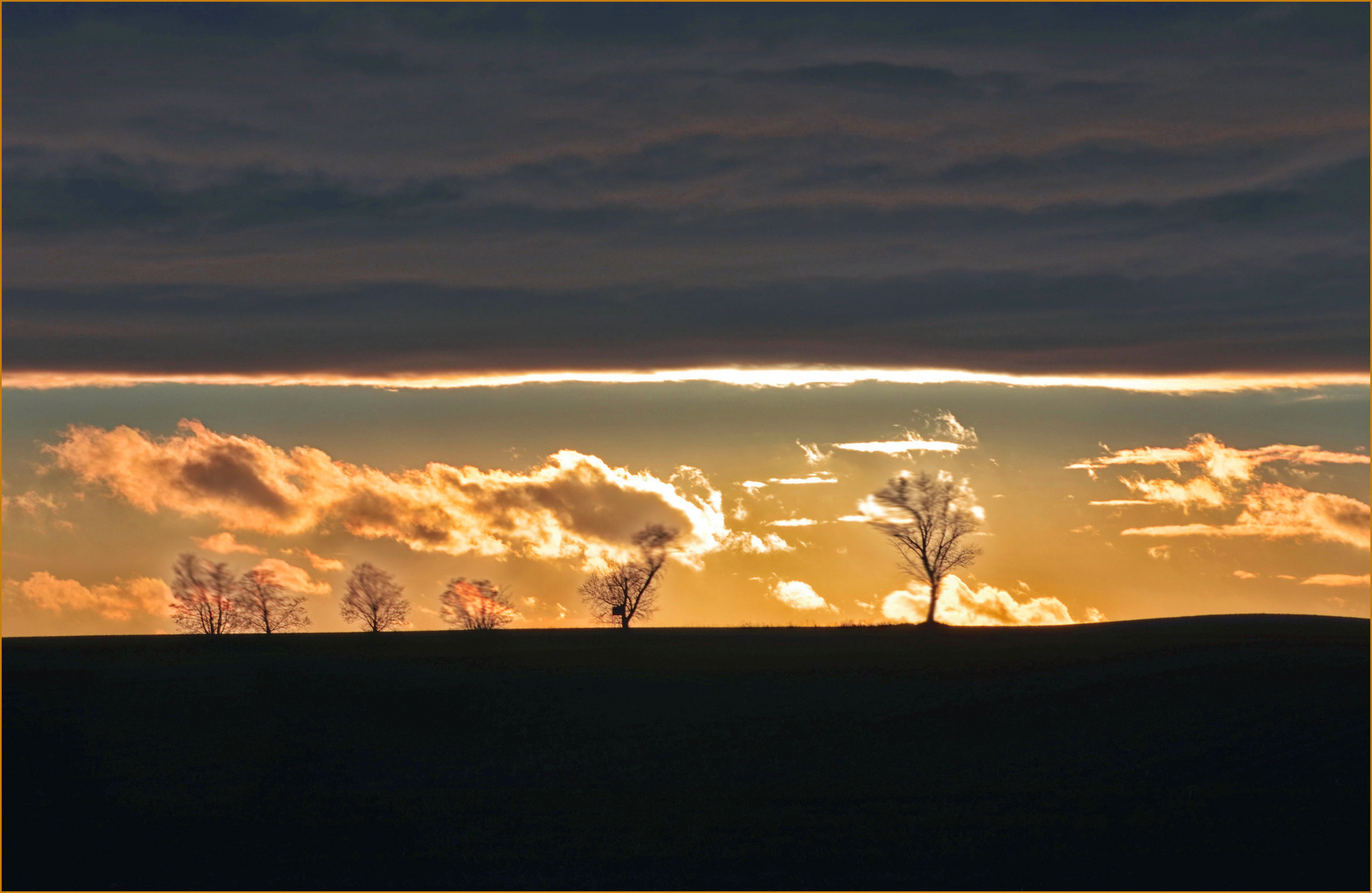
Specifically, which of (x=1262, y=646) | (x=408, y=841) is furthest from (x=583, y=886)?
(x=1262, y=646)

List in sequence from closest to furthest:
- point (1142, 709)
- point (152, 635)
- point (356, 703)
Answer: point (1142, 709), point (356, 703), point (152, 635)

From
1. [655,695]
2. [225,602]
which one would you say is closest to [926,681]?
[655,695]

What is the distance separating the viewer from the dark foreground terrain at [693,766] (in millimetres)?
23891

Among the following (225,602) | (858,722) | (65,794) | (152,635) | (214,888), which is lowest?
(214,888)

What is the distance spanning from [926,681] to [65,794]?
1275 inches

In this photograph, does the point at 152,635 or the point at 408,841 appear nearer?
the point at 408,841

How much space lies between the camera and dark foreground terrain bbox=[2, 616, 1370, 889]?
23891 mm

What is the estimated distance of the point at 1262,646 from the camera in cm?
4681

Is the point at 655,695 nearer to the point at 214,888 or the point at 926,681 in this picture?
the point at 926,681

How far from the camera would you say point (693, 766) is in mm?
32531

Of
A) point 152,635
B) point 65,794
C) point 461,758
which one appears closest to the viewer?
point 65,794

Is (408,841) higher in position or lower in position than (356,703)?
lower

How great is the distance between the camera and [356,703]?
40.0m

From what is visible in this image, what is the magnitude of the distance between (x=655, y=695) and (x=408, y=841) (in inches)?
700
